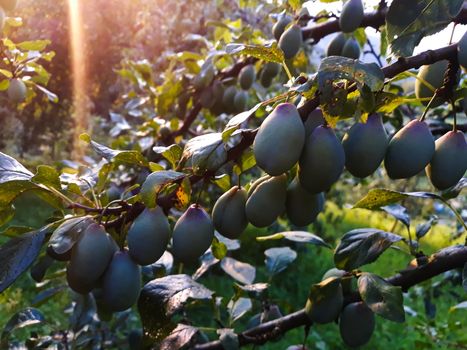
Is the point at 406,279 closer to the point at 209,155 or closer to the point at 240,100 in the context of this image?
the point at 209,155

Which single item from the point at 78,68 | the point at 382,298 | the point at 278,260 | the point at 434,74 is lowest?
the point at 78,68

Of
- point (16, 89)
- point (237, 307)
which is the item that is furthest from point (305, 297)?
point (16, 89)

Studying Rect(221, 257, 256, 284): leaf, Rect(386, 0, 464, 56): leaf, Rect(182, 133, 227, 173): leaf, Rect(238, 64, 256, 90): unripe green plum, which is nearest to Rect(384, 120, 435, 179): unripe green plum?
Rect(386, 0, 464, 56): leaf

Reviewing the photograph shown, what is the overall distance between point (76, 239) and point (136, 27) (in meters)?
6.88

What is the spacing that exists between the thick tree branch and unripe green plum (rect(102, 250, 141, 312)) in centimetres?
36

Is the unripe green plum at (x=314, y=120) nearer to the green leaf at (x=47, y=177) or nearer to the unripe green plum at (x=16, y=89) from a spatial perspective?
the green leaf at (x=47, y=177)

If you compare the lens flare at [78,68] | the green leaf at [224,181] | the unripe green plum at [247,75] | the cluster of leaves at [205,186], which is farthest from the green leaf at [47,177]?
the lens flare at [78,68]

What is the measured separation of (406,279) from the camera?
2.99 ft

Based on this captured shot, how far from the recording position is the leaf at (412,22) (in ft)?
1.82

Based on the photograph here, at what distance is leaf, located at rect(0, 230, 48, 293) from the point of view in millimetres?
655

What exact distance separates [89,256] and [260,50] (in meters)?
0.37

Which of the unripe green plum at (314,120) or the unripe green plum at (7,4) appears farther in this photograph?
the unripe green plum at (7,4)

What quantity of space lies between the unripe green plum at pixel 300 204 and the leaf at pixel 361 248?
9.8 inches

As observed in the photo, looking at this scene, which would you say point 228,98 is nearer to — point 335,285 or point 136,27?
point 335,285
